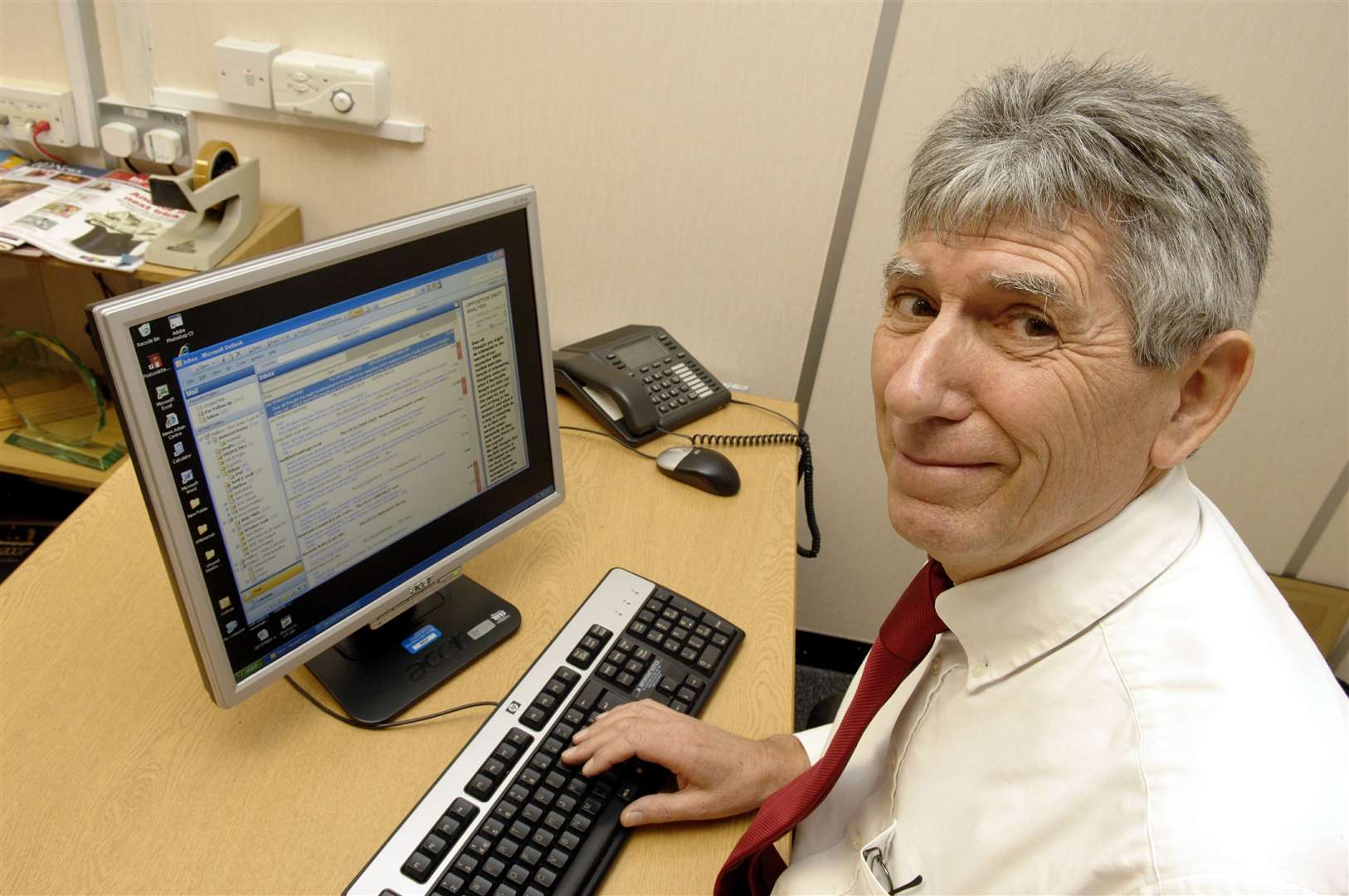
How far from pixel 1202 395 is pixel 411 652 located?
83cm

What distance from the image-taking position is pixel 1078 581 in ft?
2.58

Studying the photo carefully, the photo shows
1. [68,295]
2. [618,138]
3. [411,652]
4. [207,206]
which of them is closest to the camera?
[411,652]

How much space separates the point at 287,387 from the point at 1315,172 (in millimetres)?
1615

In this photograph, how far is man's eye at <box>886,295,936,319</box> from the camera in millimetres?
835

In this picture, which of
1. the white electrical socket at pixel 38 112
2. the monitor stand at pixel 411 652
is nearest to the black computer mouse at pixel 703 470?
the monitor stand at pixel 411 652

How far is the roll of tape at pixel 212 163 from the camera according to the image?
4.89 ft

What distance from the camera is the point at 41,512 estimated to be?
1840 millimetres

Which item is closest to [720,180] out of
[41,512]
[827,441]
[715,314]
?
[715,314]

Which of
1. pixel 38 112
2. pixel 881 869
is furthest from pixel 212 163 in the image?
pixel 881 869

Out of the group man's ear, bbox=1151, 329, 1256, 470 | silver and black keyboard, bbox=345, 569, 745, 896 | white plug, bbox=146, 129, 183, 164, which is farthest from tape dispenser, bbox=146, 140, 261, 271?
man's ear, bbox=1151, 329, 1256, 470

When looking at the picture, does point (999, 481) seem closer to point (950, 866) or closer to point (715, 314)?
point (950, 866)

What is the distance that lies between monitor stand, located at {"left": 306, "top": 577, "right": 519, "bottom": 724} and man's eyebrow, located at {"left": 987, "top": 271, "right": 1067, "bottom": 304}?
0.67 metres

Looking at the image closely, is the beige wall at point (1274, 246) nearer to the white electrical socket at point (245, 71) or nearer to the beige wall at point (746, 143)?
the beige wall at point (746, 143)

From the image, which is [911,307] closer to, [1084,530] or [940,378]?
[940,378]
